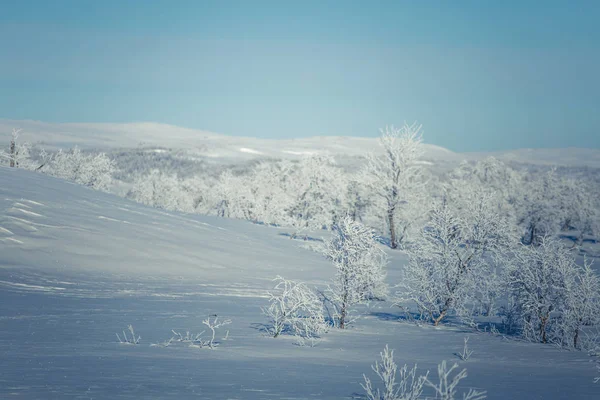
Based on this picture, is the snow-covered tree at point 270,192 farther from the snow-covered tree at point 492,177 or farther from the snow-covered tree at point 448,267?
the snow-covered tree at point 448,267

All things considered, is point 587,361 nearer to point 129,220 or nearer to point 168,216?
point 129,220

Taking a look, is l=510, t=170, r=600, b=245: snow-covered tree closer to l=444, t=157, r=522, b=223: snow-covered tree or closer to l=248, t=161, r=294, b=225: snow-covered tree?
l=444, t=157, r=522, b=223: snow-covered tree

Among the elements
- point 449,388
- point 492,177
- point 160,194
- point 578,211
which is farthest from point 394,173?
point 492,177

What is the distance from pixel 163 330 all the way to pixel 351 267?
4.74 meters

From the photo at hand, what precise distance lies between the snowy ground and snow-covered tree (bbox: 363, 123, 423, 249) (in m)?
11.1

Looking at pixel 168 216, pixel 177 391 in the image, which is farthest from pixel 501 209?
pixel 177 391

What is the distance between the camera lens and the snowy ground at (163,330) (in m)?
6.16

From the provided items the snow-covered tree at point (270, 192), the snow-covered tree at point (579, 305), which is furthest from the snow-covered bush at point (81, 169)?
the snow-covered tree at point (579, 305)

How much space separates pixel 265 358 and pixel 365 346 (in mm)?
2494

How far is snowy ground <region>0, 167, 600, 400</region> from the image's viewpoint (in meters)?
6.16

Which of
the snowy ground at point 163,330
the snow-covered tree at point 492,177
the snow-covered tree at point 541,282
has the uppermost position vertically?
the snow-covered tree at point 492,177

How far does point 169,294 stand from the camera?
44.8 feet

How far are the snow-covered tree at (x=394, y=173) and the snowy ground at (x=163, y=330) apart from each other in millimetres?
11086

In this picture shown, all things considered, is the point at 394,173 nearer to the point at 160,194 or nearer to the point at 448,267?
the point at 448,267
